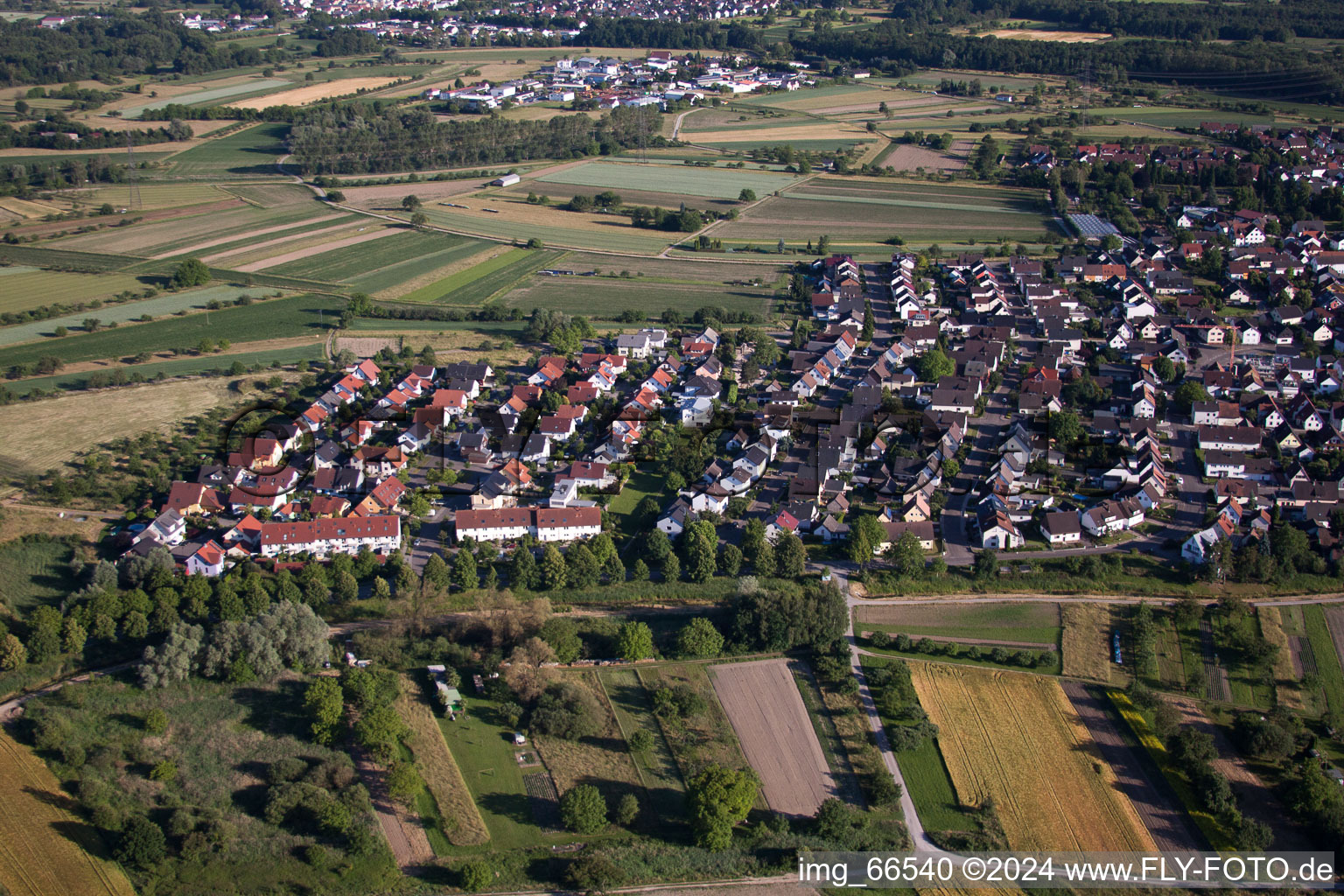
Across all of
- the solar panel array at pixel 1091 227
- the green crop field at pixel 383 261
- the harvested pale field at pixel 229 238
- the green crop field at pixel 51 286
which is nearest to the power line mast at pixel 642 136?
the green crop field at pixel 383 261

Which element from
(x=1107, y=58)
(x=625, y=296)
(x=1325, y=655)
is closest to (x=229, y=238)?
(x=625, y=296)

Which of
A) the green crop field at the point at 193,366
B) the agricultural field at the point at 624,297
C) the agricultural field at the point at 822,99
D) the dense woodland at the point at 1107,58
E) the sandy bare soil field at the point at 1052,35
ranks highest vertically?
the sandy bare soil field at the point at 1052,35

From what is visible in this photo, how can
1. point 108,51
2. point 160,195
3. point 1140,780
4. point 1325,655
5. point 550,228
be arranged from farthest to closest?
1. point 108,51
2. point 160,195
3. point 550,228
4. point 1325,655
5. point 1140,780

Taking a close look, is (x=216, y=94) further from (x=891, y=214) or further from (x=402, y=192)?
(x=891, y=214)

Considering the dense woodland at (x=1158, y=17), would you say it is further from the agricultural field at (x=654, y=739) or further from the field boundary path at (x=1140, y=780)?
the agricultural field at (x=654, y=739)

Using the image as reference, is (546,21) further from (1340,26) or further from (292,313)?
(292,313)

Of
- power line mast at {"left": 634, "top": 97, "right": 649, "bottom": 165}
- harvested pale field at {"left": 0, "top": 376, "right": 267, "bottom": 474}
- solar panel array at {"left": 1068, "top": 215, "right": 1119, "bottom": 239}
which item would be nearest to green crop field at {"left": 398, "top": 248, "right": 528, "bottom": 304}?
harvested pale field at {"left": 0, "top": 376, "right": 267, "bottom": 474}

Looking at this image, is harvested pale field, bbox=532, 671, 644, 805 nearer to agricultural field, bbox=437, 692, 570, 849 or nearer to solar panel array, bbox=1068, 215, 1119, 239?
agricultural field, bbox=437, 692, 570, 849
